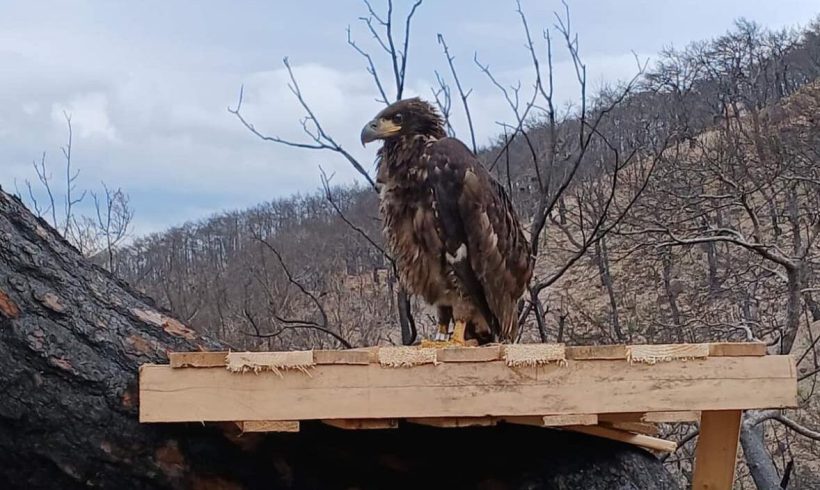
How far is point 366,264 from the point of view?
1650 cm

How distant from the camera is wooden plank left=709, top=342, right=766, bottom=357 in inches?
73.0

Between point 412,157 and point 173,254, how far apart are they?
10.3m

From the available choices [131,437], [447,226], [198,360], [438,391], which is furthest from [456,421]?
[447,226]

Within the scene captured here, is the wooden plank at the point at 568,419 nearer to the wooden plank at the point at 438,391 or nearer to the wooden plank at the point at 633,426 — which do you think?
the wooden plank at the point at 438,391

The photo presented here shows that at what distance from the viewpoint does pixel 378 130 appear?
10.2ft

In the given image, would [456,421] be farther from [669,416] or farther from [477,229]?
[477,229]

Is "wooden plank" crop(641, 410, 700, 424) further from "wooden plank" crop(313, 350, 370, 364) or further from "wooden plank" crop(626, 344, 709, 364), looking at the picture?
"wooden plank" crop(313, 350, 370, 364)

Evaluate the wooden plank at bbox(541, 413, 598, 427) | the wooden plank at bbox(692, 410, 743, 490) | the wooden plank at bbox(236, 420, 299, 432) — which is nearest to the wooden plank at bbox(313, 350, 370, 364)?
the wooden plank at bbox(236, 420, 299, 432)

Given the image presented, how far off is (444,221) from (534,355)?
3.99 feet

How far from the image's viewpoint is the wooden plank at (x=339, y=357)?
1.88 meters

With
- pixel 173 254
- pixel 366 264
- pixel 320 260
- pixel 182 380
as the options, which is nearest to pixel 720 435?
pixel 182 380

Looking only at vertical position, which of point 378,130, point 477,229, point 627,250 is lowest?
point 477,229

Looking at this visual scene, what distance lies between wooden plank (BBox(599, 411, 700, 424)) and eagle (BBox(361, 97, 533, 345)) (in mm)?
1033

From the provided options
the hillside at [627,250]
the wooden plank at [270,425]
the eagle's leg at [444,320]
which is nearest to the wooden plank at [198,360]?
the wooden plank at [270,425]
